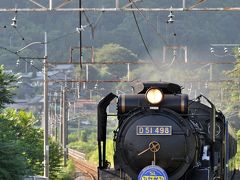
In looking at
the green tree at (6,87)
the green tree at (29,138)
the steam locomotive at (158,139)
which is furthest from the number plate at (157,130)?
the green tree at (6,87)

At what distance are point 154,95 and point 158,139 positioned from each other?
0.77 m

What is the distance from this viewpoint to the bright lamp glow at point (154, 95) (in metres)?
12.9

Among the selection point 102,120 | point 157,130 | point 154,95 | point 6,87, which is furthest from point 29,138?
point 157,130

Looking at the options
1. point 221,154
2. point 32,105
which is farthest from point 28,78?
point 221,154

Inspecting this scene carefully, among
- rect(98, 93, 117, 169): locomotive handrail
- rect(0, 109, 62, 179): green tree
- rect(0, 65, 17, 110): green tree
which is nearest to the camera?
rect(98, 93, 117, 169): locomotive handrail

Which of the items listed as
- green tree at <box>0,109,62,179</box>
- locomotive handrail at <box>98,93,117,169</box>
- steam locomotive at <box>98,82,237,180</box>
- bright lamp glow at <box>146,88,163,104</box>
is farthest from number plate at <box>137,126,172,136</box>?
green tree at <box>0,109,62,179</box>

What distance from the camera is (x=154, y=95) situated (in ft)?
42.2

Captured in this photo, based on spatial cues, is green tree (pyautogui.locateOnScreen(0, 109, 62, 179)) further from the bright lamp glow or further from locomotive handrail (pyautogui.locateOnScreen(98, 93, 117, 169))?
the bright lamp glow

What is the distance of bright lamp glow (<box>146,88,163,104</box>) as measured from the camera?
12.9 meters

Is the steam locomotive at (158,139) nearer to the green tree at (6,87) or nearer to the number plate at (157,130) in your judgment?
the number plate at (157,130)

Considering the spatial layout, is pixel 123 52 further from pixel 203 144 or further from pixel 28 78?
pixel 203 144

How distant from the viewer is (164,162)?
12.7 metres

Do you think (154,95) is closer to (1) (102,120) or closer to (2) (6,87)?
(1) (102,120)

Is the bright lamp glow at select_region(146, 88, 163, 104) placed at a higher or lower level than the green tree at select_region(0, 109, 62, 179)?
higher
